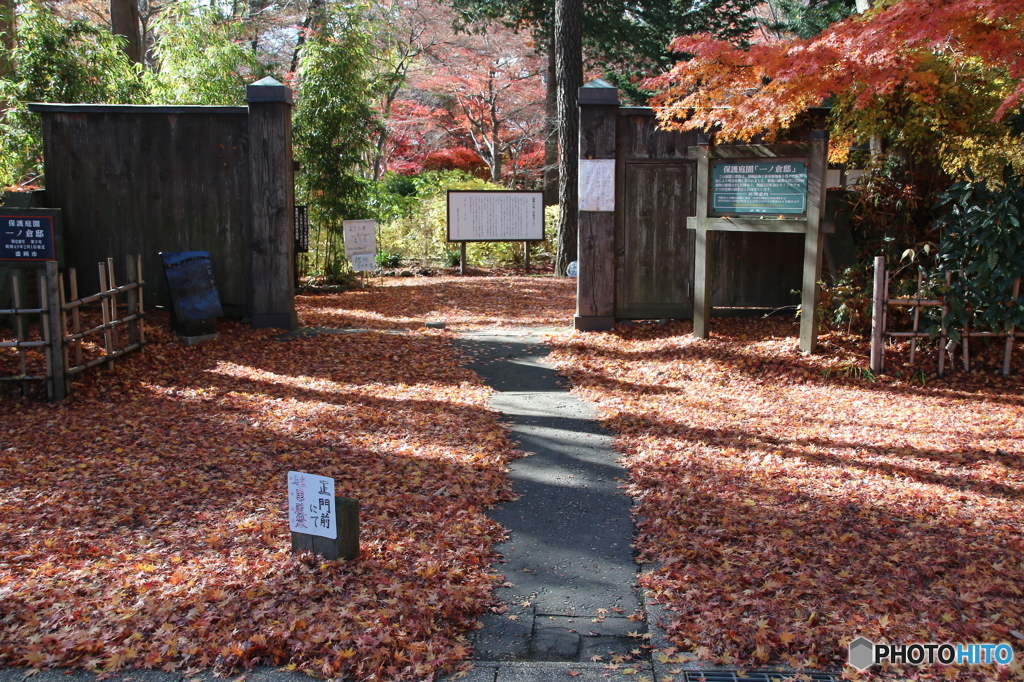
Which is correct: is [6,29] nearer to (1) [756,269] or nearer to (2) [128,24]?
(2) [128,24]

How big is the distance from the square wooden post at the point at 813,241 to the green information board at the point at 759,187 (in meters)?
0.11

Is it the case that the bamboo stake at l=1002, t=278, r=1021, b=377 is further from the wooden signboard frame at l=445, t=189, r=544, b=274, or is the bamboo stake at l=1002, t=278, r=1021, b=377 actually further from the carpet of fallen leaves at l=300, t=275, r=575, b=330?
the wooden signboard frame at l=445, t=189, r=544, b=274

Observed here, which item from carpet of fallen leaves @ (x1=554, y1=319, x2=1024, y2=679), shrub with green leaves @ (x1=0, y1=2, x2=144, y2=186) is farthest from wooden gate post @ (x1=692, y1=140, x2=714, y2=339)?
shrub with green leaves @ (x1=0, y1=2, x2=144, y2=186)

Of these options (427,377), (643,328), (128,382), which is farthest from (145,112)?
(643,328)

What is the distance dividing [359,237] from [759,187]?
737 centimetres

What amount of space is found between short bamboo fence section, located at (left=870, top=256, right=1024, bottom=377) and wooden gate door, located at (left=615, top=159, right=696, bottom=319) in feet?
7.80

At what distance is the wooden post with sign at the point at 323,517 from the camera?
3785 mm

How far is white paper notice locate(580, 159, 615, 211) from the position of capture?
9.07m

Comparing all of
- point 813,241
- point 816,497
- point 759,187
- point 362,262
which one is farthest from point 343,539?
point 362,262

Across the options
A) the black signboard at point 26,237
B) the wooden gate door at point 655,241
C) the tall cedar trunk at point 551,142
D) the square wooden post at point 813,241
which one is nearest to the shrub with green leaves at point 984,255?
the square wooden post at point 813,241

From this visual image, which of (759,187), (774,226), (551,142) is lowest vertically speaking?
(774,226)

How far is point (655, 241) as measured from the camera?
9.38 metres

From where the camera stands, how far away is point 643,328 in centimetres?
A: 938

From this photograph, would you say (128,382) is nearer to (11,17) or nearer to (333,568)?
(333,568)
